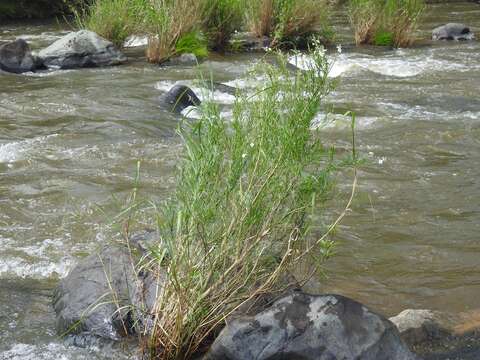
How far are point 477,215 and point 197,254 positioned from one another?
3436mm

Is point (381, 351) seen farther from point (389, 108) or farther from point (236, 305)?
point (389, 108)

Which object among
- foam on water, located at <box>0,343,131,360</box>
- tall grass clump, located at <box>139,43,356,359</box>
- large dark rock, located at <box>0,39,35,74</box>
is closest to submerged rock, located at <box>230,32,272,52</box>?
large dark rock, located at <box>0,39,35,74</box>

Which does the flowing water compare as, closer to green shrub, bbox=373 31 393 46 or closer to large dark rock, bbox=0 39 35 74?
large dark rock, bbox=0 39 35 74

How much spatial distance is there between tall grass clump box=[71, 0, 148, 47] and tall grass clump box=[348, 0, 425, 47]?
467 centimetres

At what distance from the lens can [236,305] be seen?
4.36 metres

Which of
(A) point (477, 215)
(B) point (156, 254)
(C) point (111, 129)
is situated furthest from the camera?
(C) point (111, 129)

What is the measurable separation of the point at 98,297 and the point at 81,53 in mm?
9927

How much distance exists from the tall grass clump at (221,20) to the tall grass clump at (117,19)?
1359 millimetres

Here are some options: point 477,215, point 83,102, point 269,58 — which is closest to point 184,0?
point 269,58

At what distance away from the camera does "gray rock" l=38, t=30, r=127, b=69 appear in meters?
14.1

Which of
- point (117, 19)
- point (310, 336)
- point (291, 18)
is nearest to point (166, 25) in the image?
point (117, 19)

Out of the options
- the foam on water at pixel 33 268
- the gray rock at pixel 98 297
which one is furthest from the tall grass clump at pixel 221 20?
the gray rock at pixel 98 297

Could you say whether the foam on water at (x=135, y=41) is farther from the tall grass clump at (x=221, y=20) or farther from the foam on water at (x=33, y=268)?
the foam on water at (x=33, y=268)

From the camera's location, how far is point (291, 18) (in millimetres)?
15836
